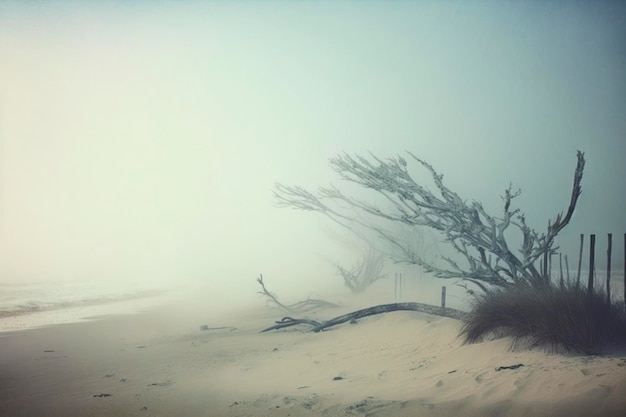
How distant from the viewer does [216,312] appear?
15125 mm

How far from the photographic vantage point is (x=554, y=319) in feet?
17.3

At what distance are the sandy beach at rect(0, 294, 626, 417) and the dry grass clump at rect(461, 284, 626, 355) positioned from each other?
22 cm

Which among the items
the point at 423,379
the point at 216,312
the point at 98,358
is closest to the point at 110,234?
the point at 216,312

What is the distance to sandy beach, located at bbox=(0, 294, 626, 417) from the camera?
417 centimetres

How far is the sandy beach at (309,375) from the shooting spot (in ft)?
13.7

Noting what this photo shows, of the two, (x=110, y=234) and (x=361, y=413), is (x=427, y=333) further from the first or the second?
(x=110, y=234)

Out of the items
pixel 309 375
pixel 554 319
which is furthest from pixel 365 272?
pixel 554 319

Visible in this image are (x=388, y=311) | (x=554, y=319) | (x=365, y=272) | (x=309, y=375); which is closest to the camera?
(x=554, y=319)

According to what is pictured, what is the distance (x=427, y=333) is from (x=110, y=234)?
23823mm

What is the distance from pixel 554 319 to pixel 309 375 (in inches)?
113

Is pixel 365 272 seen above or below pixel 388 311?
below

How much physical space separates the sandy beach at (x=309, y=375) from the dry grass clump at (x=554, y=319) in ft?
0.73

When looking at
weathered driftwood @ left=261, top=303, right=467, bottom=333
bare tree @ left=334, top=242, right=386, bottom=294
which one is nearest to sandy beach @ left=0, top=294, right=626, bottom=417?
weathered driftwood @ left=261, top=303, right=467, bottom=333

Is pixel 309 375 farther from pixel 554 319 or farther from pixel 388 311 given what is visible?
pixel 554 319
